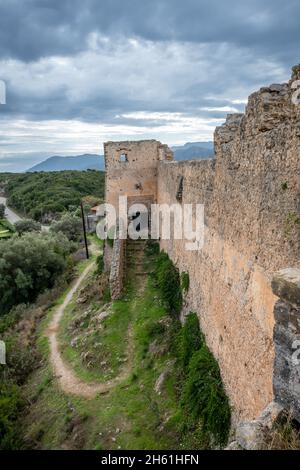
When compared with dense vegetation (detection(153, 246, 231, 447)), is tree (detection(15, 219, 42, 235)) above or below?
below

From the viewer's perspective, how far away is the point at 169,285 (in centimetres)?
1329

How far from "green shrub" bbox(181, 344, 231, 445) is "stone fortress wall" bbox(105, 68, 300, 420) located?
305mm

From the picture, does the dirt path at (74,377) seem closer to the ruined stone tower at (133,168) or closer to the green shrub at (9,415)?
the green shrub at (9,415)

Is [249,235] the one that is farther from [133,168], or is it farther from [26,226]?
[26,226]

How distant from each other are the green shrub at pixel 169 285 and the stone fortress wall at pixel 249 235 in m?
2.63

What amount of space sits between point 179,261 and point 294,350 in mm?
9415

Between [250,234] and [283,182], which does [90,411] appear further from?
[283,182]

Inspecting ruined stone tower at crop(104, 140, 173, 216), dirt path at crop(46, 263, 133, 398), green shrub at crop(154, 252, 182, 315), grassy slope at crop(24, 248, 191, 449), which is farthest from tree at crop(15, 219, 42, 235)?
grassy slope at crop(24, 248, 191, 449)

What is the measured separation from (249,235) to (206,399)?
3684mm

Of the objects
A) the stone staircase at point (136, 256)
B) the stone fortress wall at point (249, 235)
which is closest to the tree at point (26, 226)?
the stone staircase at point (136, 256)

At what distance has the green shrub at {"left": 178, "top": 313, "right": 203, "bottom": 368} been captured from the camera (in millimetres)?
9617

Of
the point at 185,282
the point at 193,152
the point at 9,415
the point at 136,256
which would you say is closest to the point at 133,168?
the point at 136,256

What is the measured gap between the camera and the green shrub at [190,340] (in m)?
9.62

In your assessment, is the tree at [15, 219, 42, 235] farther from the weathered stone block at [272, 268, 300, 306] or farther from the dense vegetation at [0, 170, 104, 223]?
the weathered stone block at [272, 268, 300, 306]
